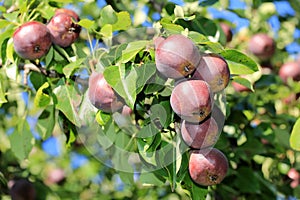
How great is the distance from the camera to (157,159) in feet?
4.87

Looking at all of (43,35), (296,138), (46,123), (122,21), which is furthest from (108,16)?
(296,138)

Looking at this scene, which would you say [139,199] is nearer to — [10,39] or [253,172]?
[253,172]

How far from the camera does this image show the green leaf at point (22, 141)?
195 centimetres

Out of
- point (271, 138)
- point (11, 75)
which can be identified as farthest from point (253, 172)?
point (11, 75)

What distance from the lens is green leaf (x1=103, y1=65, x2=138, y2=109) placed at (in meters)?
1.35

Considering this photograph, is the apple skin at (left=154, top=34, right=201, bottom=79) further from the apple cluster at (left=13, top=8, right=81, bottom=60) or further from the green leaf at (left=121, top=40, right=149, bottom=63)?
the apple cluster at (left=13, top=8, right=81, bottom=60)

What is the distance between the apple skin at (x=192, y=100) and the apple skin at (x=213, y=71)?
3 centimetres

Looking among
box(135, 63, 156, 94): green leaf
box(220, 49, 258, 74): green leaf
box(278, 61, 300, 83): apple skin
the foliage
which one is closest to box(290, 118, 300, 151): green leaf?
the foliage

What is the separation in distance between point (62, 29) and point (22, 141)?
440 millimetres

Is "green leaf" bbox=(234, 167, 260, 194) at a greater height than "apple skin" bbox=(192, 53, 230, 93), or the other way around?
"apple skin" bbox=(192, 53, 230, 93)

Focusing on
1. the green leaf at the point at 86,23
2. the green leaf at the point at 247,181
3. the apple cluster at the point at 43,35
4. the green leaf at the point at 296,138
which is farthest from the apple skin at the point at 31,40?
the green leaf at the point at 247,181

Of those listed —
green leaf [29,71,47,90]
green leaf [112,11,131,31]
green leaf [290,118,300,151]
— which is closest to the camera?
green leaf [290,118,300,151]

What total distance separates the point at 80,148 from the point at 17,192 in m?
0.87

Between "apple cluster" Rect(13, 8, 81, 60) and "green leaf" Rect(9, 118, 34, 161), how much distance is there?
0.35 m
